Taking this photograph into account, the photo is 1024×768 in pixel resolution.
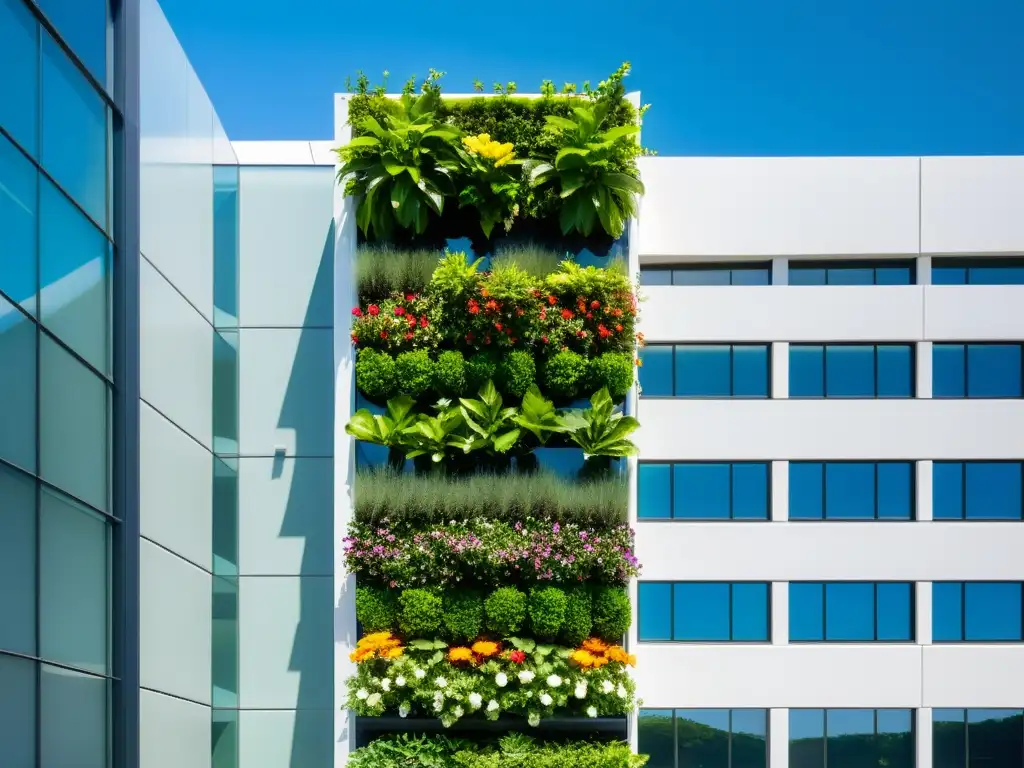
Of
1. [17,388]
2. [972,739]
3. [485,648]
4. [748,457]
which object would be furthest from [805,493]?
[17,388]

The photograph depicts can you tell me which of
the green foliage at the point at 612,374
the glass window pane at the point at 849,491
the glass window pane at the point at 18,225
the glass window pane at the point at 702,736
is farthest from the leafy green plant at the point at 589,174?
the glass window pane at the point at 702,736

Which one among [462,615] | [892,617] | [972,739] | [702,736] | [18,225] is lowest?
[972,739]

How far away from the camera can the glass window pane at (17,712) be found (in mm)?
11492

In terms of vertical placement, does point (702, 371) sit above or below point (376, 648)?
above

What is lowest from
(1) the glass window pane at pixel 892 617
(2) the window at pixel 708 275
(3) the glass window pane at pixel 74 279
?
(1) the glass window pane at pixel 892 617

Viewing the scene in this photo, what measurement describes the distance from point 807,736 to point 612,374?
7.75m

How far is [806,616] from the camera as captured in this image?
66.3 ft

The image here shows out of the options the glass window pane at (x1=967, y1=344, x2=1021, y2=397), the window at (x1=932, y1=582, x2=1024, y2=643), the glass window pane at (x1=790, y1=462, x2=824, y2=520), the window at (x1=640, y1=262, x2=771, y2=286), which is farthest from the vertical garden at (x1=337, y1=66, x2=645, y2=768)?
the glass window pane at (x1=967, y1=344, x2=1021, y2=397)

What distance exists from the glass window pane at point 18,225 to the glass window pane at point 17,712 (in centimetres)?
169

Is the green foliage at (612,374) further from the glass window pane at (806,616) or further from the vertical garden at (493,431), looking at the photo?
the glass window pane at (806,616)

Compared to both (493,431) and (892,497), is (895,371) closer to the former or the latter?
(892,497)

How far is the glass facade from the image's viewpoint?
38.8 ft

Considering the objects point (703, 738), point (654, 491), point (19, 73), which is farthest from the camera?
point (654, 491)

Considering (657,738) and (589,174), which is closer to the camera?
(589,174)
